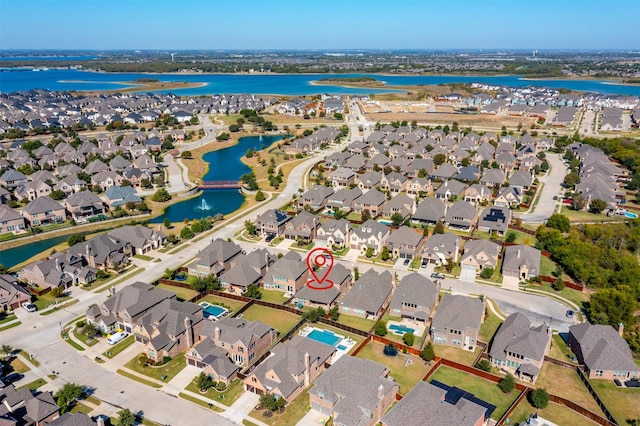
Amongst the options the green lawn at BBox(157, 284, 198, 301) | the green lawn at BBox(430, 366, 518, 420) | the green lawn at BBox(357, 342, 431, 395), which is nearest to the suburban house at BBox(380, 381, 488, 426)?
the green lawn at BBox(430, 366, 518, 420)

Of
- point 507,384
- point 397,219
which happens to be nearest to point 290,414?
point 507,384

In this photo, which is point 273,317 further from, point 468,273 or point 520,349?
point 468,273

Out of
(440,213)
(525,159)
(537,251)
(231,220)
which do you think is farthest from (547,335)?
(525,159)

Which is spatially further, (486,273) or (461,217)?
(461,217)

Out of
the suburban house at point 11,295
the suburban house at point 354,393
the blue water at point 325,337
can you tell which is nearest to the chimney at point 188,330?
the blue water at point 325,337

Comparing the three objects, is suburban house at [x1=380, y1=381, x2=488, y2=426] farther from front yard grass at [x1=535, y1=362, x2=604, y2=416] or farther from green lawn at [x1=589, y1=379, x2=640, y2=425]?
green lawn at [x1=589, y1=379, x2=640, y2=425]

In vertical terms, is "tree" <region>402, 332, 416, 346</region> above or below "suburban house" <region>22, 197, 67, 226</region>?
below
